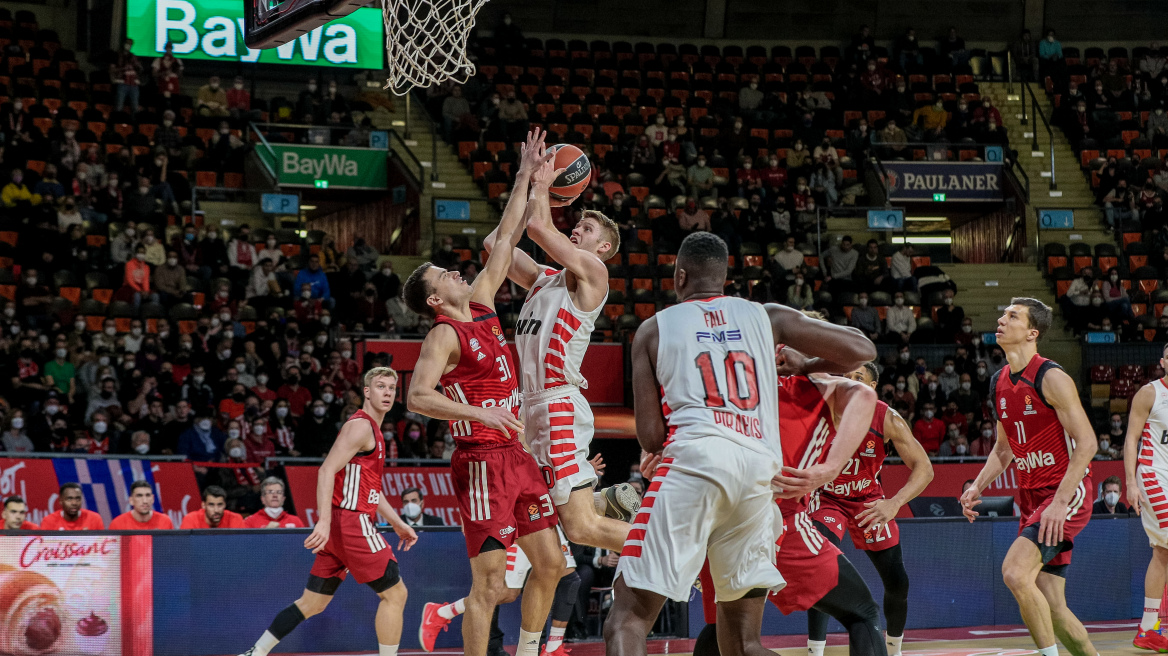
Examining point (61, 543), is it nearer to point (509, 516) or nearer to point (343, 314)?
point (509, 516)

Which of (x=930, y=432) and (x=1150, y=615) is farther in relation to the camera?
(x=930, y=432)

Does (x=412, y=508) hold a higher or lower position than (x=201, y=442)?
lower

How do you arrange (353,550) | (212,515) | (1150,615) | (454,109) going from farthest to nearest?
(454,109)
(212,515)
(1150,615)
(353,550)

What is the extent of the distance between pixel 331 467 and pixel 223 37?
60.5ft

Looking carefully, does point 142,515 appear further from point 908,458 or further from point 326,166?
point 326,166

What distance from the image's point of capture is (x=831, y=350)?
15.4 feet

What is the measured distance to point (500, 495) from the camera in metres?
6.33

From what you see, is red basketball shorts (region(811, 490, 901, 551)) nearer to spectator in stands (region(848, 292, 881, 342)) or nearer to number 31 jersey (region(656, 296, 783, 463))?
number 31 jersey (region(656, 296, 783, 463))

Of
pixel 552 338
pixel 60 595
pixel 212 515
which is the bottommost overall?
pixel 60 595

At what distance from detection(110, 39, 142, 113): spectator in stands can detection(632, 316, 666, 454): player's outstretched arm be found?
1760cm

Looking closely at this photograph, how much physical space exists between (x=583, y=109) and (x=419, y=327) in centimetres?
831

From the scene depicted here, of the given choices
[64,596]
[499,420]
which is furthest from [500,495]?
[64,596]

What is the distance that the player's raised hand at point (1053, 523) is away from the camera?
266 inches

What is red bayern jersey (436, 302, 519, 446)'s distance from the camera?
6453 millimetres
